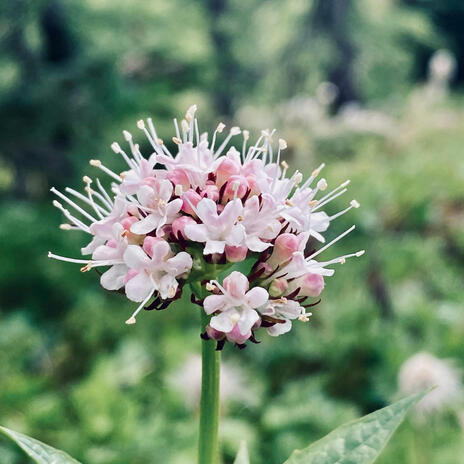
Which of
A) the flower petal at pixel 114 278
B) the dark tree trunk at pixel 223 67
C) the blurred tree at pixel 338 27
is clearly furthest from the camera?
the blurred tree at pixel 338 27

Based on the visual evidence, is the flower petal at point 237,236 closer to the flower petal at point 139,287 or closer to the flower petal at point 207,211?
the flower petal at point 207,211

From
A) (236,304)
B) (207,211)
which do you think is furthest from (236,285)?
(207,211)

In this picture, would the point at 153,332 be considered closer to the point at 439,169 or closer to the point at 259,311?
the point at 259,311

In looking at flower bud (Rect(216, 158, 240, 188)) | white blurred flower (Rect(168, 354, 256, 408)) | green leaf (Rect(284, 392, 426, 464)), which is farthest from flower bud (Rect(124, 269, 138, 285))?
white blurred flower (Rect(168, 354, 256, 408))

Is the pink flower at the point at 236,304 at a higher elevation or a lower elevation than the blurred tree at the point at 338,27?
lower

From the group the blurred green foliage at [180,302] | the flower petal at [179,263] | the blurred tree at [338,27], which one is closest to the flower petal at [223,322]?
the flower petal at [179,263]

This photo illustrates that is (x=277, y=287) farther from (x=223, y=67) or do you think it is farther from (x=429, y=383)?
(x=223, y=67)

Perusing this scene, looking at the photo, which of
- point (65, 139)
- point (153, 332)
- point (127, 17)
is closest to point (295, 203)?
point (153, 332)
